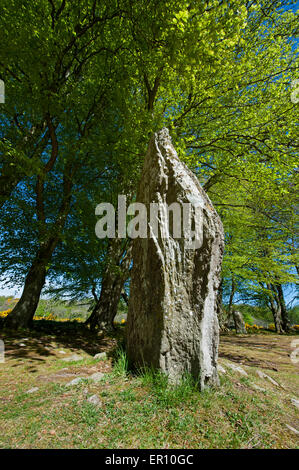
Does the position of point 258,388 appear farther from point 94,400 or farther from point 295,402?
point 94,400

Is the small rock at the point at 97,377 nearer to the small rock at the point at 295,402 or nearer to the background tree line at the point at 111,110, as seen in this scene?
the small rock at the point at 295,402

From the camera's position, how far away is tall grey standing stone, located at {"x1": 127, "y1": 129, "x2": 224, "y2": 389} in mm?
2771

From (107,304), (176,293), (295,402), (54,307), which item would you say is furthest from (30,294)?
(54,307)

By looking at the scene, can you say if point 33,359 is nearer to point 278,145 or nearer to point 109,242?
point 109,242

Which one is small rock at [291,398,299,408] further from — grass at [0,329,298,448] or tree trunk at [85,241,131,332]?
tree trunk at [85,241,131,332]

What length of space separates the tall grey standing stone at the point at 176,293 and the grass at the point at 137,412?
0.77ft

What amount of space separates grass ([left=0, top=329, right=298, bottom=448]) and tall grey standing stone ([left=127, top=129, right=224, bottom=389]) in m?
0.24

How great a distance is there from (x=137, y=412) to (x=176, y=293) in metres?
1.33

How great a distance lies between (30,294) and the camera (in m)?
6.54

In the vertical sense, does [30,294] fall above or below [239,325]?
above

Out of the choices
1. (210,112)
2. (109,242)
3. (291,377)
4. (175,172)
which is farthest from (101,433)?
(210,112)

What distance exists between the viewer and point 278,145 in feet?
23.9

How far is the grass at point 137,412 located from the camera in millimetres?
1931
